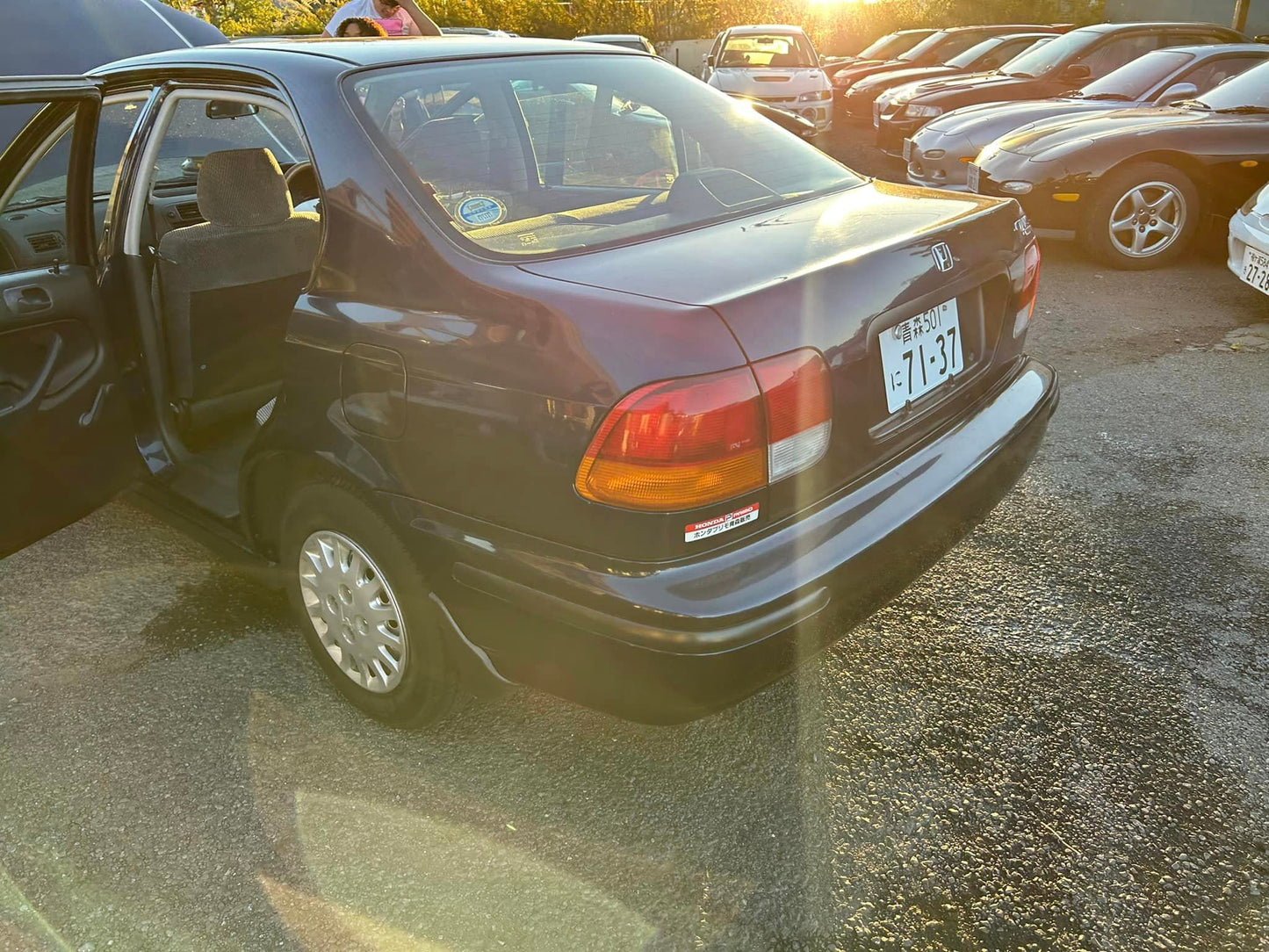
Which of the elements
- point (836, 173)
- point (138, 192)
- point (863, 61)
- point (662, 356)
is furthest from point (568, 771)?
point (863, 61)

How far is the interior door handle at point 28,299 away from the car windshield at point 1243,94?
23.5ft

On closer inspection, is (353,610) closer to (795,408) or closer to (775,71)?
(795,408)

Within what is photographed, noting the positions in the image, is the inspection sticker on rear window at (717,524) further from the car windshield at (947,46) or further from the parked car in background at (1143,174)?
the car windshield at (947,46)

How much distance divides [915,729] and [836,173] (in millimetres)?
1543

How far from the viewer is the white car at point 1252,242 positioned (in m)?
5.06

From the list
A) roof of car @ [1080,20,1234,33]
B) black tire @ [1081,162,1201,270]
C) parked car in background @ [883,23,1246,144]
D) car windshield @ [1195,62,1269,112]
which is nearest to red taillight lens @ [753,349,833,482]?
black tire @ [1081,162,1201,270]

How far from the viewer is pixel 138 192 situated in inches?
111

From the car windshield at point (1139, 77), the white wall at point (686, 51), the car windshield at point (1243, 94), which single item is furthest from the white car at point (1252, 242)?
the white wall at point (686, 51)

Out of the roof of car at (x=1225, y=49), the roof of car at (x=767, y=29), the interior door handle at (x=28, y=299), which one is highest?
the roof of car at (x=767, y=29)

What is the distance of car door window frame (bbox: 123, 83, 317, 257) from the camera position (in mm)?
2328

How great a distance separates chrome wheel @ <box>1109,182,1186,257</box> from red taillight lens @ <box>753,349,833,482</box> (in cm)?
550

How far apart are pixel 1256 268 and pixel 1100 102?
3.41 metres

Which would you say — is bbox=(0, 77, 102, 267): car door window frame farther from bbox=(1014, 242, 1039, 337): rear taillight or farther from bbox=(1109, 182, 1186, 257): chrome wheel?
bbox=(1109, 182, 1186, 257): chrome wheel

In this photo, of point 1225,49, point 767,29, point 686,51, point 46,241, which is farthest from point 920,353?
point 686,51
